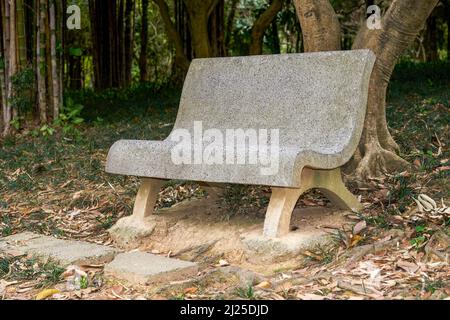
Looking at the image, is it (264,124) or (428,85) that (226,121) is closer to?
(264,124)

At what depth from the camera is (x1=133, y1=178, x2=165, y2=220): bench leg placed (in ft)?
14.8

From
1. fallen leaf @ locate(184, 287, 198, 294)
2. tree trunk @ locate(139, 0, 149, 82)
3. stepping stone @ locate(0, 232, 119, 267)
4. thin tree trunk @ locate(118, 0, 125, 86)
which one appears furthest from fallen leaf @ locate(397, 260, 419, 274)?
tree trunk @ locate(139, 0, 149, 82)

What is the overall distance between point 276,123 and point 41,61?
422 centimetres

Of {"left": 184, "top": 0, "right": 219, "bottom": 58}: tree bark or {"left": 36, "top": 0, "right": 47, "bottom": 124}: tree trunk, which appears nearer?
{"left": 36, "top": 0, "right": 47, "bottom": 124}: tree trunk

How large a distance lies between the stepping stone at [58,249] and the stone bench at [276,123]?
1.38 feet

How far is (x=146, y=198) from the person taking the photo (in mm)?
4504

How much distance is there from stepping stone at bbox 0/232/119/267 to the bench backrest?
1064 millimetres

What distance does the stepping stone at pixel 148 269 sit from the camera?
3529mm

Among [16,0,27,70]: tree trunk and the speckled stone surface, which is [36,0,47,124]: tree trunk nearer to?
[16,0,27,70]: tree trunk

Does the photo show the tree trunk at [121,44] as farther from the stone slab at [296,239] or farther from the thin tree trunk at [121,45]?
the stone slab at [296,239]

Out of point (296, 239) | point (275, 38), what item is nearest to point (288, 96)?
point (296, 239)

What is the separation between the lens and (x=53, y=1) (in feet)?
25.8

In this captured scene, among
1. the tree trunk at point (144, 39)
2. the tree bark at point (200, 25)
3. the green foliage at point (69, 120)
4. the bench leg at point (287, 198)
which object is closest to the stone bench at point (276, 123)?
the bench leg at point (287, 198)
